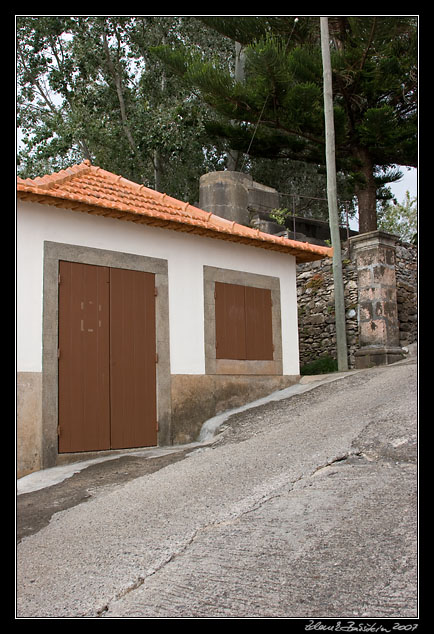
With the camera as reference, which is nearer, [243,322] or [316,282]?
[243,322]

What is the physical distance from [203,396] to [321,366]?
17.7 feet

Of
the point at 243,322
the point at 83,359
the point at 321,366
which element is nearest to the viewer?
the point at 83,359

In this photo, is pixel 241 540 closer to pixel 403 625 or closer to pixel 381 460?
pixel 403 625

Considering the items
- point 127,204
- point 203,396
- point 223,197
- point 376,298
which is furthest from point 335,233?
point 127,204

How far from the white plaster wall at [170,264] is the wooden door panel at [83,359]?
0.34 metres

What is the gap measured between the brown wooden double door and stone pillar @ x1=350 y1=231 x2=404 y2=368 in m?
5.79

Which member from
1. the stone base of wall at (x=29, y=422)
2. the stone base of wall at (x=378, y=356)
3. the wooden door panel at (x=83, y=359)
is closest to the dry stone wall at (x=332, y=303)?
the stone base of wall at (x=378, y=356)

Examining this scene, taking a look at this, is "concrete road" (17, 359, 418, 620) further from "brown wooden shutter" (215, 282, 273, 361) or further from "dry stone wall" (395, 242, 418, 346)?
"dry stone wall" (395, 242, 418, 346)

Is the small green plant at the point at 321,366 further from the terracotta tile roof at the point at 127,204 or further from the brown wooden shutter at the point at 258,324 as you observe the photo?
the brown wooden shutter at the point at 258,324

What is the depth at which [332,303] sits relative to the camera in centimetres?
1415

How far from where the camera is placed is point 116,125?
1898cm

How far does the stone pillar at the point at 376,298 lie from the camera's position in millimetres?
12469

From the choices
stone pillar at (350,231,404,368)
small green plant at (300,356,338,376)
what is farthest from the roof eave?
small green plant at (300,356,338,376)

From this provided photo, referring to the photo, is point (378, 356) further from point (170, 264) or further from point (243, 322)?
point (170, 264)
